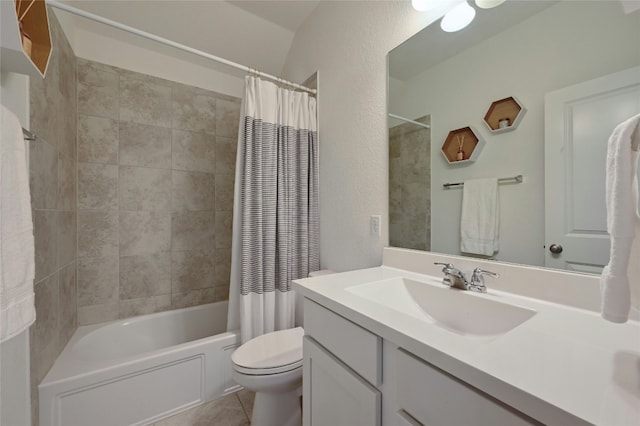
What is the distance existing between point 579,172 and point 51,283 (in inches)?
91.3

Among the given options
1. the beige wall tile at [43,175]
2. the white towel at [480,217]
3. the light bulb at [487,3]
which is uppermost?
the light bulb at [487,3]

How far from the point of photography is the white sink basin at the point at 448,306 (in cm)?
76

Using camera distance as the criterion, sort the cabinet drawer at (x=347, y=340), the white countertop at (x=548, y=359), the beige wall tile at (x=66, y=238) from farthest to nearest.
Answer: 1. the beige wall tile at (x=66, y=238)
2. the cabinet drawer at (x=347, y=340)
3. the white countertop at (x=548, y=359)

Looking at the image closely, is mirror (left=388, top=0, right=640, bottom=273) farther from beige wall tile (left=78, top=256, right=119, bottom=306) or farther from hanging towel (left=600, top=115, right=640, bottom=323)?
beige wall tile (left=78, top=256, right=119, bottom=306)

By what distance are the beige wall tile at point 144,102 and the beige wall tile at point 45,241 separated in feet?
3.13

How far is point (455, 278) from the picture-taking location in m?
0.90

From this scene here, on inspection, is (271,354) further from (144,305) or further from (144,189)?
(144,189)

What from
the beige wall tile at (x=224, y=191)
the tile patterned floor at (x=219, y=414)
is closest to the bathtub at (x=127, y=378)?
the tile patterned floor at (x=219, y=414)

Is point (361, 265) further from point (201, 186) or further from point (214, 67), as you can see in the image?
point (214, 67)

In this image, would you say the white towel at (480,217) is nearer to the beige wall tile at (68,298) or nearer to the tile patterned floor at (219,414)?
the tile patterned floor at (219,414)

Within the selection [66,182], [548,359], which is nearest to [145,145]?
[66,182]

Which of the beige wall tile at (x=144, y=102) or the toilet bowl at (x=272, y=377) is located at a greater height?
the beige wall tile at (x=144, y=102)

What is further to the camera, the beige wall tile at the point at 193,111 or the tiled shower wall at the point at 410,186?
the beige wall tile at the point at 193,111

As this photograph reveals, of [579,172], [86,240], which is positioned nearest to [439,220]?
[579,172]
